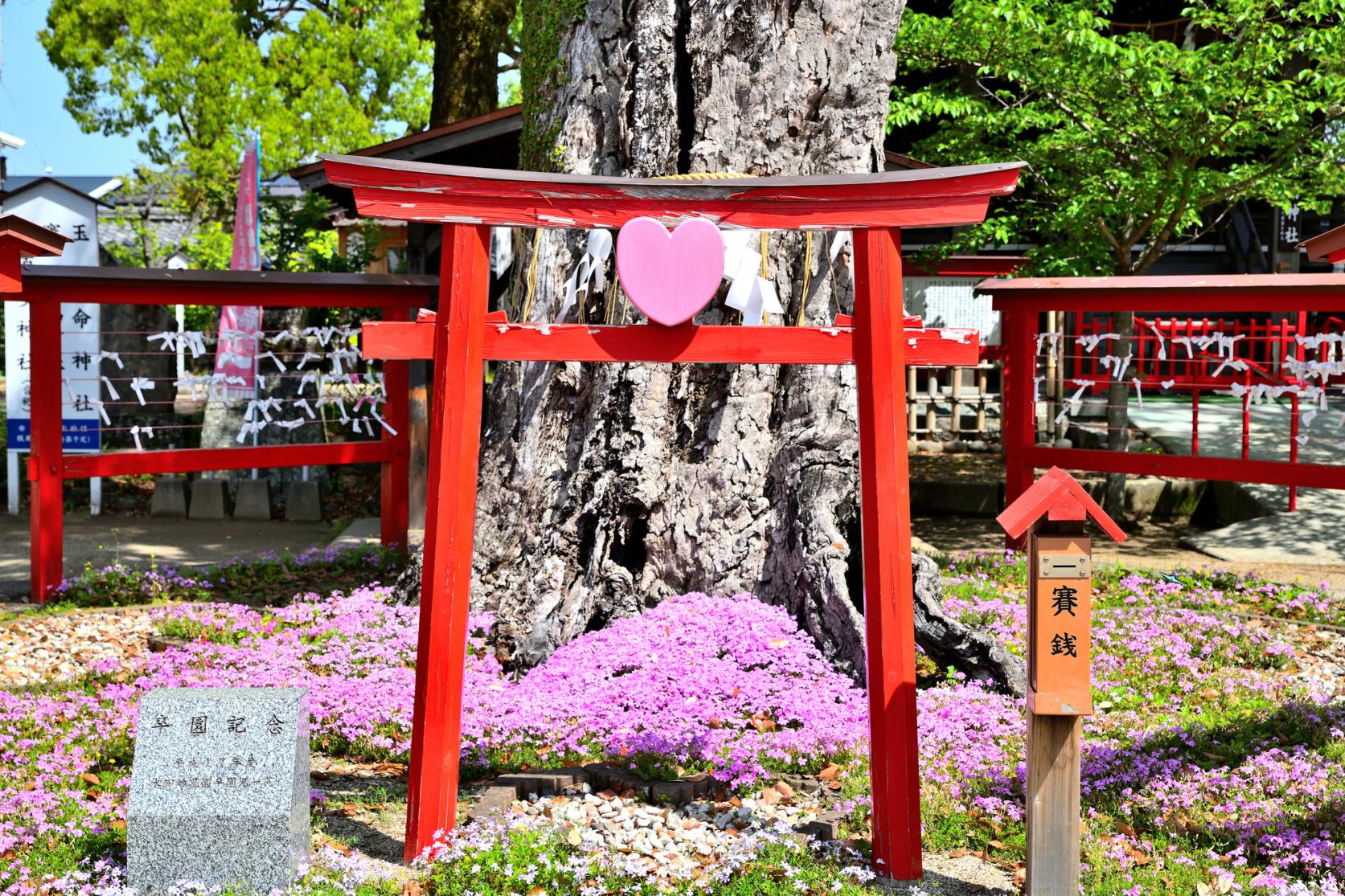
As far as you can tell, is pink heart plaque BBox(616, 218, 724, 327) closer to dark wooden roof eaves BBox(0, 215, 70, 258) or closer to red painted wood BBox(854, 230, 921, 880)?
red painted wood BBox(854, 230, 921, 880)

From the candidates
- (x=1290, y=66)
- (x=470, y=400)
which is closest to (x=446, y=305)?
(x=470, y=400)

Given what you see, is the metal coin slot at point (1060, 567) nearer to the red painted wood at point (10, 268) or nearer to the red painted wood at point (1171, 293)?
the red painted wood at point (1171, 293)

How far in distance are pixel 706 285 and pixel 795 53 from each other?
10.8ft

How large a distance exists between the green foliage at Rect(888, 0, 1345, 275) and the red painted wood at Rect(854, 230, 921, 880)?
20.0 ft

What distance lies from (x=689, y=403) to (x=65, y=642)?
421cm

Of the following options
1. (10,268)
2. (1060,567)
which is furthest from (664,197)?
(10,268)

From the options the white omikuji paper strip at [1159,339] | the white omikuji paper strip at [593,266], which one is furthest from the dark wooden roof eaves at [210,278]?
the white omikuji paper strip at [1159,339]

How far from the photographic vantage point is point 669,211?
448 cm

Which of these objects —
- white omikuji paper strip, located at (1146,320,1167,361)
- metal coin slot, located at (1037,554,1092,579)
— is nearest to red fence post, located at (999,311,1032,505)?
white omikuji paper strip, located at (1146,320,1167,361)

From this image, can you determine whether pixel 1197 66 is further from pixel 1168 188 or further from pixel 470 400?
pixel 470 400

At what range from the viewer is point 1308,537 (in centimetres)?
1076

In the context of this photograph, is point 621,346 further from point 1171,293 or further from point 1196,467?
point 1196,467

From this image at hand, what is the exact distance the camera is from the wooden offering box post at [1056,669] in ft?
12.8

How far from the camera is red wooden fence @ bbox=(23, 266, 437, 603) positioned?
8602mm
